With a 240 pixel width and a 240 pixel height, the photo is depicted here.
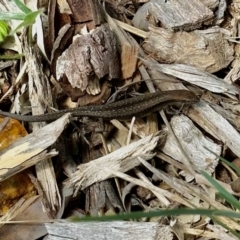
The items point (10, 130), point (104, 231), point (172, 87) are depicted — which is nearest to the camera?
point (104, 231)

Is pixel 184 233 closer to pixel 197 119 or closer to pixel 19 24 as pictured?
pixel 197 119

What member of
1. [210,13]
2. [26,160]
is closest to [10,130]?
[26,160]

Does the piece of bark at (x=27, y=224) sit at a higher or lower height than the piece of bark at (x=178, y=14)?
lower

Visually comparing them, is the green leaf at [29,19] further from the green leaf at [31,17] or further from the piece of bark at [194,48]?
the piece of bark at [194,48]

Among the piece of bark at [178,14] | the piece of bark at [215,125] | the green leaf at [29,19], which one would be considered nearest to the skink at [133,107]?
→ the piece of bark at [215,125]

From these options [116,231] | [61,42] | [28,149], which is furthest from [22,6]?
[116,231]

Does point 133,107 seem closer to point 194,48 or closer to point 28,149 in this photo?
point 194,48
